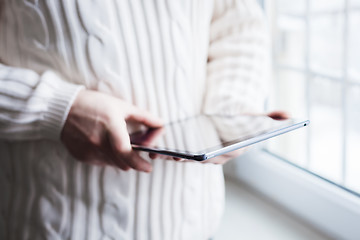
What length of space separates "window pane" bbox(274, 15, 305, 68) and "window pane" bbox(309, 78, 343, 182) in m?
0.11

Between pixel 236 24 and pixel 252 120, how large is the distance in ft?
0.67

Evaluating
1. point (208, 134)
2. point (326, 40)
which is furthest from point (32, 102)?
point (326, 40)

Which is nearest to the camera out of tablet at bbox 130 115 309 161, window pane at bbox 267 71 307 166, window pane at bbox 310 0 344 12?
tablet at bbox 130 115 309 161

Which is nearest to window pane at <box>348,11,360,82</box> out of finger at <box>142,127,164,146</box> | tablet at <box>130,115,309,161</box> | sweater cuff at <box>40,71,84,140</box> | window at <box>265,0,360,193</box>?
window at <box>265,0,360,193</box>

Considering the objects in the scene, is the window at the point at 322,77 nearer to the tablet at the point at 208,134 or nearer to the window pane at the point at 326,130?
the window pane at the point at 326,130

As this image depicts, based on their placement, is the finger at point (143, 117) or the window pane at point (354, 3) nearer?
the finger at point (143, 117)

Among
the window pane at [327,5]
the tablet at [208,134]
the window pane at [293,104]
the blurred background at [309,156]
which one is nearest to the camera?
the tablet at [208,134]

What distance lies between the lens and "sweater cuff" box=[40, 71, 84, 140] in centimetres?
47

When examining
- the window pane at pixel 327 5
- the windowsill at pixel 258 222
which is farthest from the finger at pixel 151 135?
the window pane at pixel 327 5

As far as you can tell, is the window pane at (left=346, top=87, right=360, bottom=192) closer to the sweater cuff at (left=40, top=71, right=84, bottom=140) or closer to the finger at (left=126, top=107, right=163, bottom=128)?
the finger at (left=126, top=107, right=163, bottom=128)

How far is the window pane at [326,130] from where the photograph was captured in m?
1.06

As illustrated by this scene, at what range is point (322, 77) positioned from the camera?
833mm

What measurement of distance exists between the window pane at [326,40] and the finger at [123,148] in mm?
648

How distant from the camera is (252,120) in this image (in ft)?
1.75
